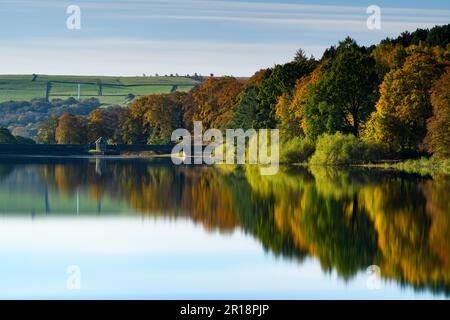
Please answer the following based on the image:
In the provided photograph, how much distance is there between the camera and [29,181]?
156 ft

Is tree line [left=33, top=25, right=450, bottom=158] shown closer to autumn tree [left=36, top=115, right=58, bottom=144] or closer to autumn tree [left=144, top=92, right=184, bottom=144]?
autumn tree [left=144, top=92, right=184, bottom=144]

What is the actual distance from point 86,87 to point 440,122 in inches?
5295

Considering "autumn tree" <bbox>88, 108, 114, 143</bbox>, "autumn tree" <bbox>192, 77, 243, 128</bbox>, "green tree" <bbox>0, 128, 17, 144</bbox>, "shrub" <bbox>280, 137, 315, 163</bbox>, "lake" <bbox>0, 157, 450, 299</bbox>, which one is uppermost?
"autumn tree" <bbox>192, 77, 243, 128</bbox>

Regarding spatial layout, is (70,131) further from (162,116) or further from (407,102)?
(407,102)

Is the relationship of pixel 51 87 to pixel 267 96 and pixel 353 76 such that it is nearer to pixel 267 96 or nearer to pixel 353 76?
pixel 267 96

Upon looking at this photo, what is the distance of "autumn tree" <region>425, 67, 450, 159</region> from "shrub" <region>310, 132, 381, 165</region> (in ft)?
19.6

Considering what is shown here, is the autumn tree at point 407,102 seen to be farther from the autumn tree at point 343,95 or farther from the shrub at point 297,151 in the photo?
the shrub at point 297,151

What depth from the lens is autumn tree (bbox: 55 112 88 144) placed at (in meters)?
109

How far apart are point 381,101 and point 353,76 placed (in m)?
5.20

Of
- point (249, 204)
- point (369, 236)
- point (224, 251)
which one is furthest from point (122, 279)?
point (249, 204)

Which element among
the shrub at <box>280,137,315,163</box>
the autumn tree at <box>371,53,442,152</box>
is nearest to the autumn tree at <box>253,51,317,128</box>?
the shrub at <box>280,137,315,163</box>

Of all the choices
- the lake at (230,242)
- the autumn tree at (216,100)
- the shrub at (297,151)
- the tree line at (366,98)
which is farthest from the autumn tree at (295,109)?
the lake at (230,242)

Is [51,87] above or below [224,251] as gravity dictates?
above

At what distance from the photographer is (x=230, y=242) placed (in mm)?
23016
